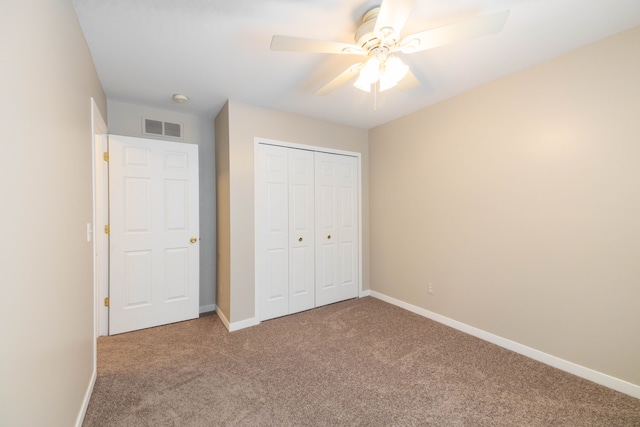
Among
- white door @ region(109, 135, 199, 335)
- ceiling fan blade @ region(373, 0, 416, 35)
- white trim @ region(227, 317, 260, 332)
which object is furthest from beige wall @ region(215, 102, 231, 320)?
ceiling fan blade @ region(373, 0, 416, 35)

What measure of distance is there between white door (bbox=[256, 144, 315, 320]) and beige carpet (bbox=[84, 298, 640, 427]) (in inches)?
19.5

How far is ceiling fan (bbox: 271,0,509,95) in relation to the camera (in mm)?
1249

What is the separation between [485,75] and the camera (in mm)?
2271

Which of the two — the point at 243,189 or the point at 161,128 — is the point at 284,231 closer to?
the point at 243,189

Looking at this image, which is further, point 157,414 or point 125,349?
point 125,349

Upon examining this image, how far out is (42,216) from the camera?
1055 millimetres

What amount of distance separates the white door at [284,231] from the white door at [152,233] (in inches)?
31.8

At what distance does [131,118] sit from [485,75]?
3566mm

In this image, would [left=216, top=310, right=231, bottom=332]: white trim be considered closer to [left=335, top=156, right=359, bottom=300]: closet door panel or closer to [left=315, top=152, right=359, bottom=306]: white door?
[left=315, top=152, right=359, bottom=306]: white door

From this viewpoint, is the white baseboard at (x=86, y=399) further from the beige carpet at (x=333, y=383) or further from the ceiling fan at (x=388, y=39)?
the ceiling fan at (x=388, y=39)

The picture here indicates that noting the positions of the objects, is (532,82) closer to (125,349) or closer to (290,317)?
(290,317)

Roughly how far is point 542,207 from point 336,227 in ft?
6.98

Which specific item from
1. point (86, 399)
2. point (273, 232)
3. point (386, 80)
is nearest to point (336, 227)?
point (273, 232)

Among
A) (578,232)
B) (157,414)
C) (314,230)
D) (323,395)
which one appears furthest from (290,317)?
(578,232)
